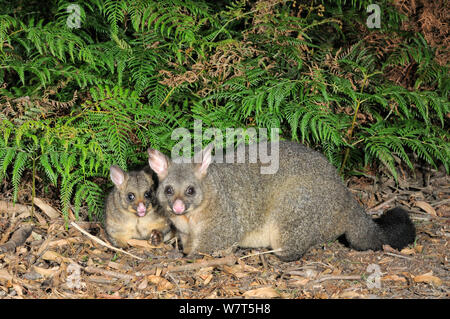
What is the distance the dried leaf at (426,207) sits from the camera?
7.42m

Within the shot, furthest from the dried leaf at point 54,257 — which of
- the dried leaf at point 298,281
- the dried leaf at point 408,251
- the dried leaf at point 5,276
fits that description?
the dried leaf at point 408,251

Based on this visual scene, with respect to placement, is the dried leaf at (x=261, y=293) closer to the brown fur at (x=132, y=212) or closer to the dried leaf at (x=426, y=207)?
the brown fur at (x=132, y=212)

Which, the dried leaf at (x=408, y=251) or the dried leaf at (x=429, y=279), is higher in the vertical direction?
the dried leaf at (x=408, y=251)

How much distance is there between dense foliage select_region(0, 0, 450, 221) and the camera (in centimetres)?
625

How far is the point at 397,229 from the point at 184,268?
2.63 m

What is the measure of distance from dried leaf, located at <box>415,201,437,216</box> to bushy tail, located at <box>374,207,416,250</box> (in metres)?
0.94

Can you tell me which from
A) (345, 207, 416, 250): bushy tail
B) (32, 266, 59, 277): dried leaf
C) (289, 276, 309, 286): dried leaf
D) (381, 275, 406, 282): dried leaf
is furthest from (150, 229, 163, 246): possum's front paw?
(381, 275, 406, 282): dried leaf

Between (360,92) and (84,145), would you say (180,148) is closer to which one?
(84,145)

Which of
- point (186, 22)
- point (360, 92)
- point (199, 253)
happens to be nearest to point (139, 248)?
point (199, 253)

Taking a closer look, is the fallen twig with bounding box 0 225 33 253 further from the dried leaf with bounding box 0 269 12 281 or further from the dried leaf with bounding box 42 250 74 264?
the dried leaf with bounding box 0 269 12 281

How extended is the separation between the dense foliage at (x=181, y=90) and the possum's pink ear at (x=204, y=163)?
1.69ft

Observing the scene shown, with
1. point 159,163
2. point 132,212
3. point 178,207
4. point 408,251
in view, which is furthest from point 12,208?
point 408,251

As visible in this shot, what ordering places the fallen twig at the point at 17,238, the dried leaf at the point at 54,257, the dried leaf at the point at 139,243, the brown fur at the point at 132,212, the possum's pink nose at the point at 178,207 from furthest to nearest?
the dried leaf at the point at 139,243
the brown fur at the point at 132,212
the fallen twig at the point at 17,238
the dried leaf at the point at 54,257
the possum's pink nose at the point at 178,207

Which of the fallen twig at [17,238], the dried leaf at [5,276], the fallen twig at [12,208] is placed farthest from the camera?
the fallen twig at [12,208]
